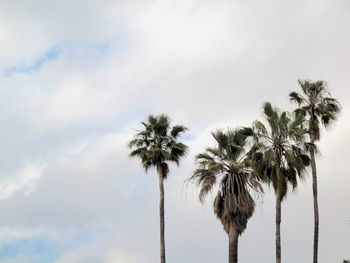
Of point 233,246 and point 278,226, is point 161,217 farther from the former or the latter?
point 278,226

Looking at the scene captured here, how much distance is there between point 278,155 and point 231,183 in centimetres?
455

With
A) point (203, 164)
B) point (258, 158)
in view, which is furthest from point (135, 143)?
point (258, 158)

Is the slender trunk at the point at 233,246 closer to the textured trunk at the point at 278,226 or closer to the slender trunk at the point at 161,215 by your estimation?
the textured trunk at the point at 278,226

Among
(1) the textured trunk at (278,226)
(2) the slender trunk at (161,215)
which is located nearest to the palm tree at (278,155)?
(1) the textured trunk at (278,226)

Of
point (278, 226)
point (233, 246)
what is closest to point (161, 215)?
point (233, 246)

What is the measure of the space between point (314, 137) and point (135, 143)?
52.0 ft

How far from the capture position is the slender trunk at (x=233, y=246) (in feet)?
140

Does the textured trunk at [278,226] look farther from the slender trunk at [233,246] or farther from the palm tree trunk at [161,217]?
the palm tree trunk at [161,217]

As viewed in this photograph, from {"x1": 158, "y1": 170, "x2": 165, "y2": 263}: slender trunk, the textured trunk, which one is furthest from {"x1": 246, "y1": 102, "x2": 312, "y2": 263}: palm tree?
{"x1": 158, "y1": 170, "x2": 165, "y2": 263}: slender trunk

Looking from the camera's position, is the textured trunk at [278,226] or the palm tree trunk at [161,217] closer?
the textured trunk at [278,226]

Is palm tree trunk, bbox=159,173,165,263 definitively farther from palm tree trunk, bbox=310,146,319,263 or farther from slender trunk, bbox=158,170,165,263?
palm tree trunk, bbox=310,146,319,263

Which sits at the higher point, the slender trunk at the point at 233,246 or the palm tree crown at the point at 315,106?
the palm tree crown at the point at 315,106

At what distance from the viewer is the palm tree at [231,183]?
4303cm

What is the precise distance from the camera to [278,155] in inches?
1623
